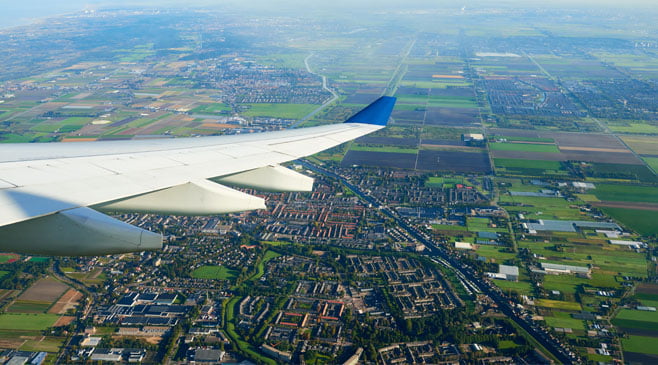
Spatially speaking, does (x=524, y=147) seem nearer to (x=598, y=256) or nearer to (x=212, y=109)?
(x=598, y=256)

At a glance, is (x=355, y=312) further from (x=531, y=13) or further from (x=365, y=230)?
(x=531, y=13)

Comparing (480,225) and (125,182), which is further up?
(125,182)

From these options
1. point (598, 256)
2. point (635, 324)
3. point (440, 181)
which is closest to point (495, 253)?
point (598, 256)

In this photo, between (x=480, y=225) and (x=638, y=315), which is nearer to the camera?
(x=638, y=315)

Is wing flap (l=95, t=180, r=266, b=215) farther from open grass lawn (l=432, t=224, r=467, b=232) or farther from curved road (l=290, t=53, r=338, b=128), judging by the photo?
curved road (l=290, t=53, r=338, b=128)

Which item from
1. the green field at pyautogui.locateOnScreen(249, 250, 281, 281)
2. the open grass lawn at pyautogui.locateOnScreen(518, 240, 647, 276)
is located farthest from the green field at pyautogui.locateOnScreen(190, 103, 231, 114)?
the open grass lawn at pyautogui.locateOnScreen(518, 240, 647, 276)

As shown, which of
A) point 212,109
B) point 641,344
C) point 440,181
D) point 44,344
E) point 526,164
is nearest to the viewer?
point 44,344
